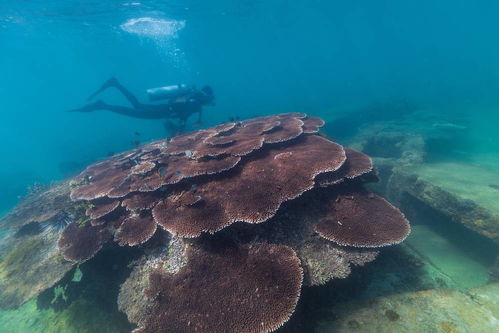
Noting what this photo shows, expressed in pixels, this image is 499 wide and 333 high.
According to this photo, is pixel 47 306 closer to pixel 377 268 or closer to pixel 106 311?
pixel 106 311

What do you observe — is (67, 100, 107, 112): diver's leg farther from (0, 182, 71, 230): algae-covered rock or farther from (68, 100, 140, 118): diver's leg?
(0, 182, 71, 230): algae-covered rock

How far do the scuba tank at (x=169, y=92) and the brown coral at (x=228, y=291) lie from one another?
562 inches

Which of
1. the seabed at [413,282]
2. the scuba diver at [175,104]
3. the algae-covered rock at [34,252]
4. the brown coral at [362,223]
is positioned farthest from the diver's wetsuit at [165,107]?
the brown coral at [362,223]

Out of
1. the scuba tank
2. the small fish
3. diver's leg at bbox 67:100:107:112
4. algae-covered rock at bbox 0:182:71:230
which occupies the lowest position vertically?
algae-covered rock at bbox 0:182:71:230

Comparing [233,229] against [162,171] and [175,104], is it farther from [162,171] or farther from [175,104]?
[175,104]

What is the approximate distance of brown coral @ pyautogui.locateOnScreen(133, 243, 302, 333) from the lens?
330 centimetres

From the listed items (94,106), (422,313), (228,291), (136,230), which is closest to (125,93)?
(94,106)

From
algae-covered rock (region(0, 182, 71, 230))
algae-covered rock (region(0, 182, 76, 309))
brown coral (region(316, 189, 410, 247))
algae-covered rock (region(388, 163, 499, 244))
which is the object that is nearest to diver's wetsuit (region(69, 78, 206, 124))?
algae-covered rock (region(0, 182, 71, 230))

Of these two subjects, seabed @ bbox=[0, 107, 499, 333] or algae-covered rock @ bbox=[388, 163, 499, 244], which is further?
algae-covered rock @ bbox=[388, 163, 499, 244]

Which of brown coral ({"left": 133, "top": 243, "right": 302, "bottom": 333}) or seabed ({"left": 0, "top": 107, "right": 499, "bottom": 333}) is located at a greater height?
brown coral ({"left": 133, "top": 243, "right": 302, "bottom": 333})

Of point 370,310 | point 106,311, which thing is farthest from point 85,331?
point 370,310

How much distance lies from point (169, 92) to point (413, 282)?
53.3ft

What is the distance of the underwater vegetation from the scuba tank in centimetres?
1120

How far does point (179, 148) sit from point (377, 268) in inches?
231
